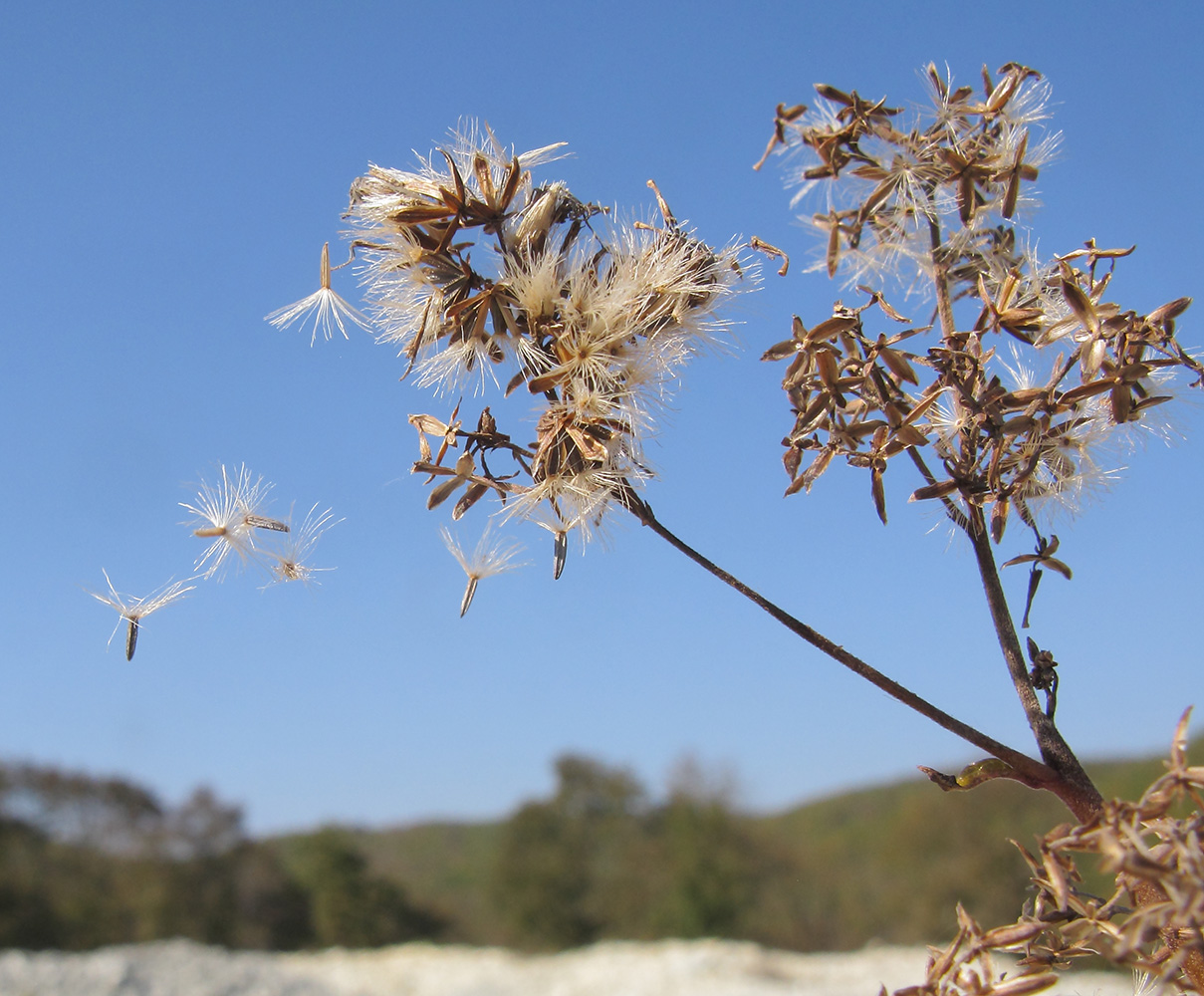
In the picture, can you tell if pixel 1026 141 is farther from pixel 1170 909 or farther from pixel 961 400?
pixel 1170 909

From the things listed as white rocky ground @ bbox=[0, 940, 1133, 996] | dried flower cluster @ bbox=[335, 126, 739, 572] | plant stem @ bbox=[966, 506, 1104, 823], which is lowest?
white rocky ground @ bbox=[0, 940, 1133, 996]

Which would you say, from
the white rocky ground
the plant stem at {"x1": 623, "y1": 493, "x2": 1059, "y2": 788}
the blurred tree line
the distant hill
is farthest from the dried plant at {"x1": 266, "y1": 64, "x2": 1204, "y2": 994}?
the blurred tree line

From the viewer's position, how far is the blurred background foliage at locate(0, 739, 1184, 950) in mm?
17047

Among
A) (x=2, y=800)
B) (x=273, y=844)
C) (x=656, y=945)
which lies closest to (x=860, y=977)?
(x=656, y=945)

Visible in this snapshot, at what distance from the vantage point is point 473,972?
16.0m

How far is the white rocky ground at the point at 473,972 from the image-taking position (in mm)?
11227

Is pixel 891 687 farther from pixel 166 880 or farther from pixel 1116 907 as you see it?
pixel 166 880

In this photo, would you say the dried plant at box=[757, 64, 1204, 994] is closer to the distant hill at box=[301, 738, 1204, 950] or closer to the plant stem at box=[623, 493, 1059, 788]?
the plant stem at box=[623, 493, 1059, 788]

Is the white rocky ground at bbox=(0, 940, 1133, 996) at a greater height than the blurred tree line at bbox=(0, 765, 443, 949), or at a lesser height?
lesser

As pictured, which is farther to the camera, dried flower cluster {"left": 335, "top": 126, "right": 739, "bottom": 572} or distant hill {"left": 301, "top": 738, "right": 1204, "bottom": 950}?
distant hill {"left": 301, "top": 738, "right": 1204, "bottom": 950}

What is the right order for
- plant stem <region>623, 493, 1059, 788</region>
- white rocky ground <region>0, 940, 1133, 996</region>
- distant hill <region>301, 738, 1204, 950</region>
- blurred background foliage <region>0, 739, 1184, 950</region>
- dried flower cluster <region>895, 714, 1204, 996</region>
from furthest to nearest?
blurred background foliage <region>0, 739, 1184, 950</region>
distant hill <region>301, 738, 1204, 950</region>
white rocky ground <region>0, 940, 1133, 996</region>
plant stem <region>623, 493, 1059, 788</region>
dried flower cluster <region>895, 714, 1204, 996</region>

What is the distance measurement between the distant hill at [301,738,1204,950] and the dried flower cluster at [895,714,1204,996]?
11241 millimetres

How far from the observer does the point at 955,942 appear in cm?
98

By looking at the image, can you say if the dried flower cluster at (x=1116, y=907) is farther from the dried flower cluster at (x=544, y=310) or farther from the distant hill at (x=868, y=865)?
the distant hill at (x=868, y=865)
